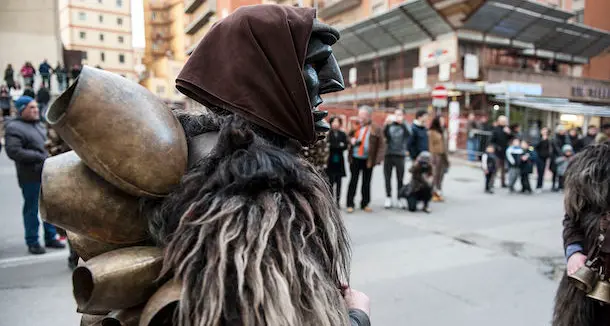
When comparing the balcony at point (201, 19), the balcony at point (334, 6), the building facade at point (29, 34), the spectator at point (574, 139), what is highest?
the balcony at point (201, 19)

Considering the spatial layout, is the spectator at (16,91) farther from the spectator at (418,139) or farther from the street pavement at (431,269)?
the spectator at (418,139)

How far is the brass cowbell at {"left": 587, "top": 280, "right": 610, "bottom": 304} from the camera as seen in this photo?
1867mm

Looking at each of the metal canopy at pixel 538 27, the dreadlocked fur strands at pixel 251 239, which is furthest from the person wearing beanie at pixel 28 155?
the metal canopy at pixel 538 27

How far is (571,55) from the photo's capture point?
2736 centimetres

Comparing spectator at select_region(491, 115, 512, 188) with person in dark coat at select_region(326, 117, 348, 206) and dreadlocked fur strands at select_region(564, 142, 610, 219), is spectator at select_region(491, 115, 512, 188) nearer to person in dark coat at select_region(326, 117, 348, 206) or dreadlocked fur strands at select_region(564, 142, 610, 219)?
person in dark coat at select_region(326, 117, 348, 206)

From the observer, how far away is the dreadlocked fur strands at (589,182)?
6.58 feet

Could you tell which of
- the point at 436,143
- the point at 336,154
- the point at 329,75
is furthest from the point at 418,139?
the point at 329,75

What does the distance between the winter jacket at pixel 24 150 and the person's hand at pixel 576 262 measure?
4797 mm

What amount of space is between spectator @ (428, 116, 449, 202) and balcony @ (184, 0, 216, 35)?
4257 centimetres

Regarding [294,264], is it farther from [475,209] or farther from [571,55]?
[571,55]

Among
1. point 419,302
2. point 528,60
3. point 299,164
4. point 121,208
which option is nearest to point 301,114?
point 299,164

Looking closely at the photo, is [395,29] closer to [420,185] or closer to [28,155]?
[420,185]

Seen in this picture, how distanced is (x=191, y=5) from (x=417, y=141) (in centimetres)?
5663

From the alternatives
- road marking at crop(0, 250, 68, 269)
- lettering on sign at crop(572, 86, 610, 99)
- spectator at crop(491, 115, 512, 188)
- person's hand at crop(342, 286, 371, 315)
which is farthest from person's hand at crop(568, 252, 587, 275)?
lettering on sign at crop(572, 86, 610, 99)
